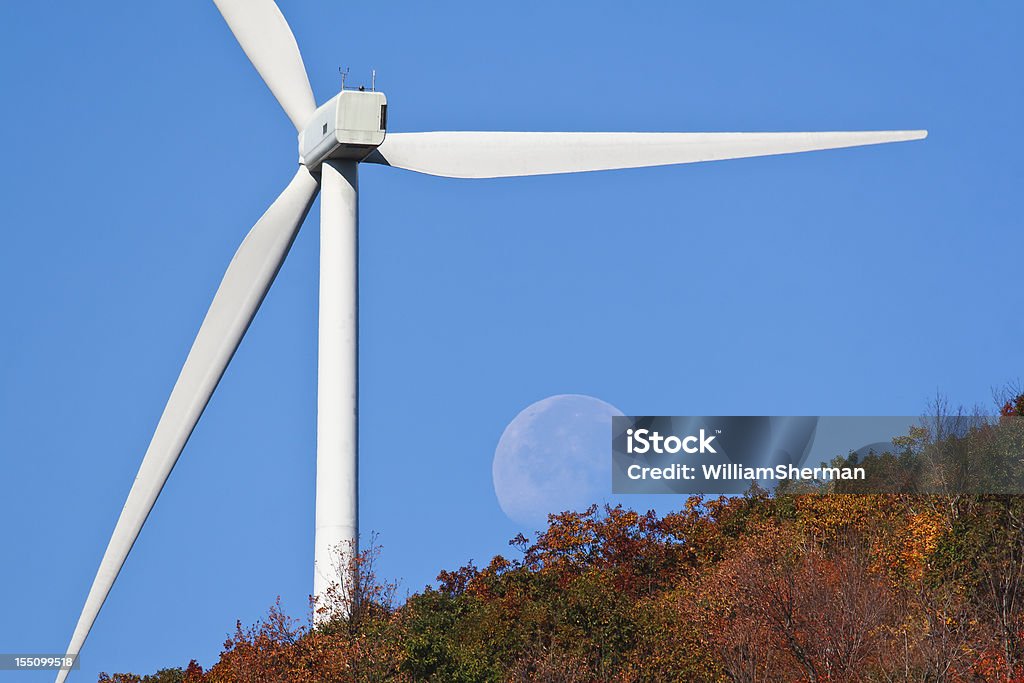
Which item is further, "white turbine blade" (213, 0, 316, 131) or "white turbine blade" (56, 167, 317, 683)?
"white turbine blade" (213, 0, 316, 131)

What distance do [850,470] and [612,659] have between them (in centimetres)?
3135

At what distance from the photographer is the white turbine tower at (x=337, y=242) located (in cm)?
4062

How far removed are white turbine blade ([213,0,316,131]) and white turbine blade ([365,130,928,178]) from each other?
324cm

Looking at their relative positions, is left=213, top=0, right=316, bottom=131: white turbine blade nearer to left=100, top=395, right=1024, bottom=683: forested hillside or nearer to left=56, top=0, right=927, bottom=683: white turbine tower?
left=56, top=0, right=927, bottom=683: white turbine tower

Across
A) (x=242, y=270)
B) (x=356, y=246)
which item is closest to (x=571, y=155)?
(x=356, y=246)

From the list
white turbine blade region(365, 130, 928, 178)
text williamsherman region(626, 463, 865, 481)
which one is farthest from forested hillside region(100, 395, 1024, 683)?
white turbine blade region(365, 130, 928, 178)

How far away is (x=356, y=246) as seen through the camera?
42.5m

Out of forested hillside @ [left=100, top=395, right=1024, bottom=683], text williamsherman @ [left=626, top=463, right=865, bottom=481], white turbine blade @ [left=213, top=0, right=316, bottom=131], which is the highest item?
white turbine blade @ [left=213, top=0, right=316, bottom=131]

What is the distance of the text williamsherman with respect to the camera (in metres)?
62.5

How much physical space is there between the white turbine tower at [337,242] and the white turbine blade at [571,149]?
3 cm

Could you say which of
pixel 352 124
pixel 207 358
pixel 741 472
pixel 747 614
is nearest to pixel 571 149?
pixel 352 124

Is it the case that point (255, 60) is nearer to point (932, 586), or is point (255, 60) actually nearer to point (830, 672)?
point (830, 672)

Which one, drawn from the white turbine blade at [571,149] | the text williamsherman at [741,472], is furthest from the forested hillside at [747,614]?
the white turbine blade at [571,149]

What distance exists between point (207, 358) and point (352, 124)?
7.06 m
